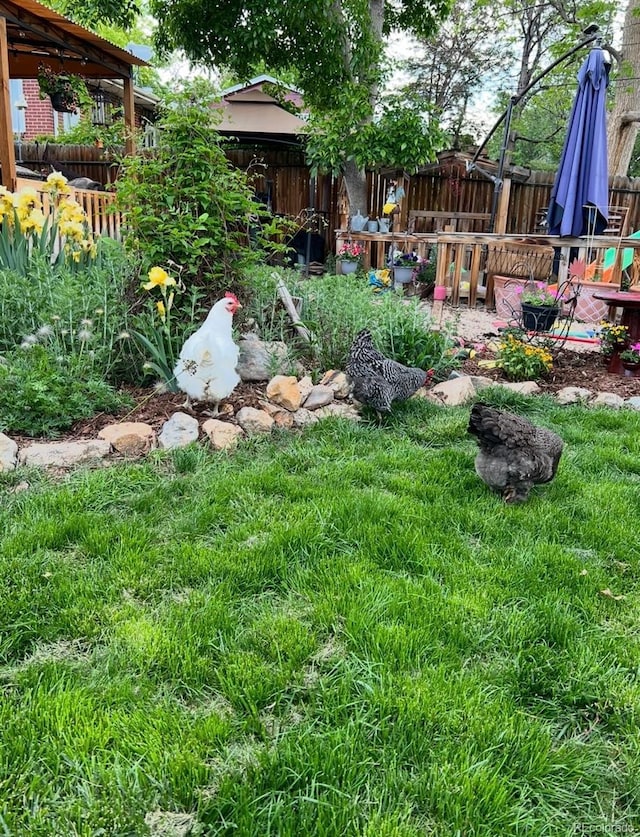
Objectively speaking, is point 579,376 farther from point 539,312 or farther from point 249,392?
point 249,392

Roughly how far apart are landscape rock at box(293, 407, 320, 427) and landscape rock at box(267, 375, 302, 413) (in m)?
0.04

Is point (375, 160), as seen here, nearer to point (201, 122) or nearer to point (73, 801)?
point (201, 122)

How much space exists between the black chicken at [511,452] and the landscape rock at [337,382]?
4.35 feet

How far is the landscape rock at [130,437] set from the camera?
3016mm

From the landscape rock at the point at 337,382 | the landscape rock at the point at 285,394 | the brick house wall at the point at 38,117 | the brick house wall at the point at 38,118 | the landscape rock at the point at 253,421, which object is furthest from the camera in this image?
the brick house wall at the point at 38,118

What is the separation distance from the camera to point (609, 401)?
4.20 m

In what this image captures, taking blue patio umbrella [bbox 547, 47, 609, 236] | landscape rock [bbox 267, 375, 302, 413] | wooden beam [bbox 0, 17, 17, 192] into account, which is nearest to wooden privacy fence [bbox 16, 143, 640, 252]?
blue patio umbrella [bbox 547, 47, 609, 236]

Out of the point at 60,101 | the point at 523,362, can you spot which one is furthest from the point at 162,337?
the point at 60,101

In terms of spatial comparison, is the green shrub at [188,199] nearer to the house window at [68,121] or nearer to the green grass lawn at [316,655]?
the green grass lawn at [316,655]

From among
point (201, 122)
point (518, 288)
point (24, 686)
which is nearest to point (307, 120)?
point (518, 288)

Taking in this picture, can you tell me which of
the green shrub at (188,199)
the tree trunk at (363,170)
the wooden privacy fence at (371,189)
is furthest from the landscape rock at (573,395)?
the wooden privacy fence at (371,189)

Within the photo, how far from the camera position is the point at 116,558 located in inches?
82.4

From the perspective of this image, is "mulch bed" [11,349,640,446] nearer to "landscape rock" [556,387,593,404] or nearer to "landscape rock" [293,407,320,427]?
"landscape rock" [556,387,593,404]

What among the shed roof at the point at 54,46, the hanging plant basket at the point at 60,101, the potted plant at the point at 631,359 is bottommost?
the potted plant at the point at 631,359
